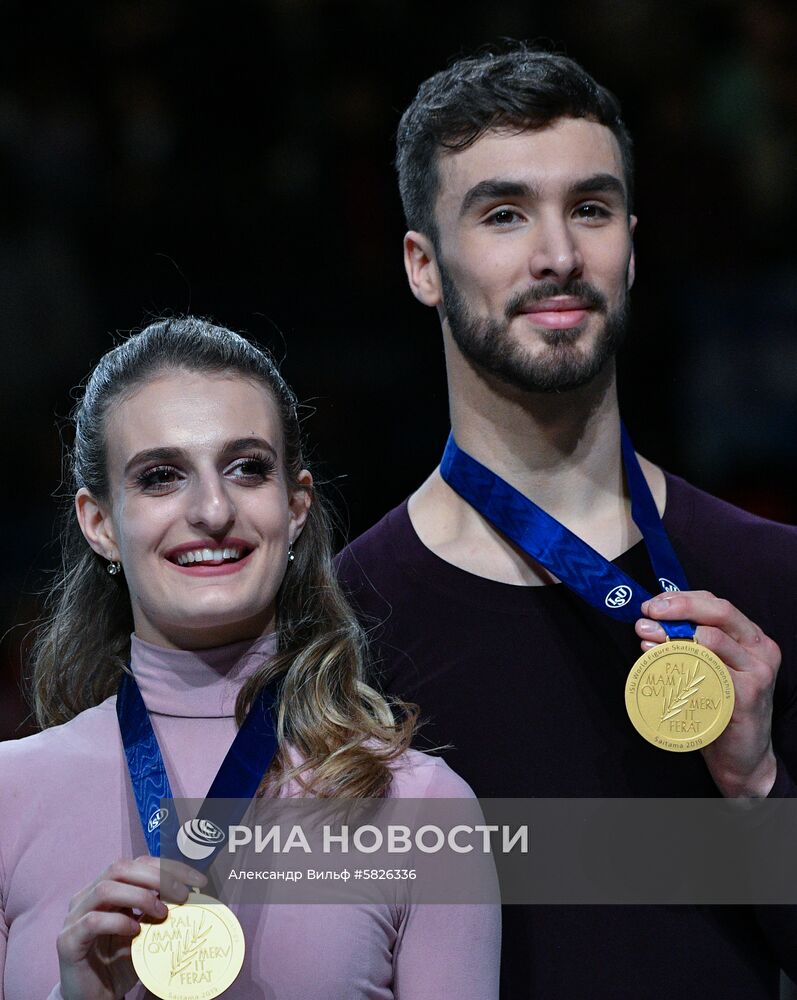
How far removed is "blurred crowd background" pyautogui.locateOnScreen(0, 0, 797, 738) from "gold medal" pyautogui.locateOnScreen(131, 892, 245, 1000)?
7.04 ft

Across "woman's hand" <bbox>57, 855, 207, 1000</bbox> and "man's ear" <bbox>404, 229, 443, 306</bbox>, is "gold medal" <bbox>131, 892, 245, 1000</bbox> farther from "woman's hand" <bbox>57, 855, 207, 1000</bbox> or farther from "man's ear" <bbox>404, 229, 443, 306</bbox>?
"man's ear" <bbox>404, 229, 443, 306</bbox>

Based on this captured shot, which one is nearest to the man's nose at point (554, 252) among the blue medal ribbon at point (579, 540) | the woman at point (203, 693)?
the blue medal ribbon at point (579, 540)

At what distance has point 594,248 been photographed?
2338mm

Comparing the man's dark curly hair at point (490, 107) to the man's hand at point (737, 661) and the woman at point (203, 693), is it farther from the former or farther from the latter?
the man's hand at point (737, 661)

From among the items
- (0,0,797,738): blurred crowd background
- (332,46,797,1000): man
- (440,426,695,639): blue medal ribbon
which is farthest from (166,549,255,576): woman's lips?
(0,0,797,738): blurred crowd background

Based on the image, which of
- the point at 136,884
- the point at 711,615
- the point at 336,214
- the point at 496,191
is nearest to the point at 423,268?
the point at 496,191

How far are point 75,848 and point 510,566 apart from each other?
81 centimetres

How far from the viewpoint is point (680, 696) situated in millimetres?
2051

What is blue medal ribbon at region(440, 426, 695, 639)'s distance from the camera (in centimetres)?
221

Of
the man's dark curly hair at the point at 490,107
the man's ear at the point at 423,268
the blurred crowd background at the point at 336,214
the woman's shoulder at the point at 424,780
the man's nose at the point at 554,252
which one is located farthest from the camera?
the blurred crowd background at the point at 336,214

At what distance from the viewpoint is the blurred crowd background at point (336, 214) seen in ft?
13.7

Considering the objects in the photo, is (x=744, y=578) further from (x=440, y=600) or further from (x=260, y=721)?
(x=260, y=721)

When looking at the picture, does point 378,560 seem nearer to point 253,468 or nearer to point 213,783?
point 253,468

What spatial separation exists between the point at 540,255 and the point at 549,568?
0.48m
